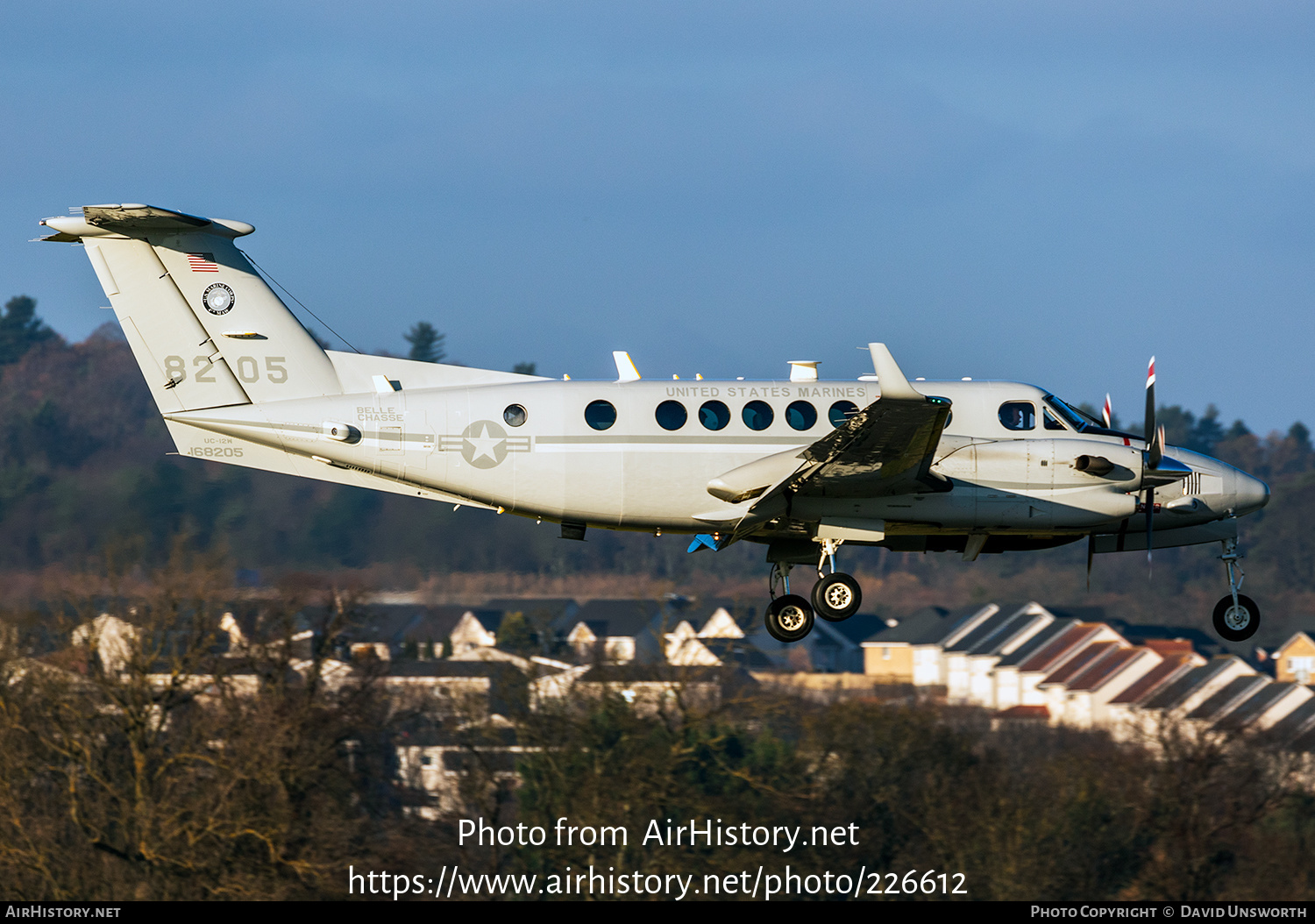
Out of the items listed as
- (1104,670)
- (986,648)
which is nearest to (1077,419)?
(1104,670)

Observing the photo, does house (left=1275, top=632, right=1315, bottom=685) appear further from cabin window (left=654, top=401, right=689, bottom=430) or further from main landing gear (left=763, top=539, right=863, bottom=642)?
cabin window (left=654, top=401, right=689, bottom=430)

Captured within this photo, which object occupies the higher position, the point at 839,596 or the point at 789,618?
the point at 839,596

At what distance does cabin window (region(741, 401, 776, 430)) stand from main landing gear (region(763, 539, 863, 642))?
1.61 metres

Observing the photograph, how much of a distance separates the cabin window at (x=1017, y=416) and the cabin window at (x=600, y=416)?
16.1 feet

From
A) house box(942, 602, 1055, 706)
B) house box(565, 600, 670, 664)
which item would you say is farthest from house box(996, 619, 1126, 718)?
house box(565, 600, 670, 664)

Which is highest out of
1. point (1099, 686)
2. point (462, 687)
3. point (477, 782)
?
point (462, 687)

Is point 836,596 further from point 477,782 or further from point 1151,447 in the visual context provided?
point 477,782

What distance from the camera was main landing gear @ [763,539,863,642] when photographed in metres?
17.9

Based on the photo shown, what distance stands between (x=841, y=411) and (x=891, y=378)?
9.10ft

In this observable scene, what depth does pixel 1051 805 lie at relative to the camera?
155 feet

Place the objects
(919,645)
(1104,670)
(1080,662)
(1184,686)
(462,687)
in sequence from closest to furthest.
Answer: (462,687) < (1184,686) < (1104,670) < (1080,662) < (919,645)

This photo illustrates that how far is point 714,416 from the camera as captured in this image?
703 inches

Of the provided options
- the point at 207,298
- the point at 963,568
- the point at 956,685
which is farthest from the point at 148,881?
the point at 963,568

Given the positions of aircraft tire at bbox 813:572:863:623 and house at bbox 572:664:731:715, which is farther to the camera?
house at bbox 572:664:731:715
